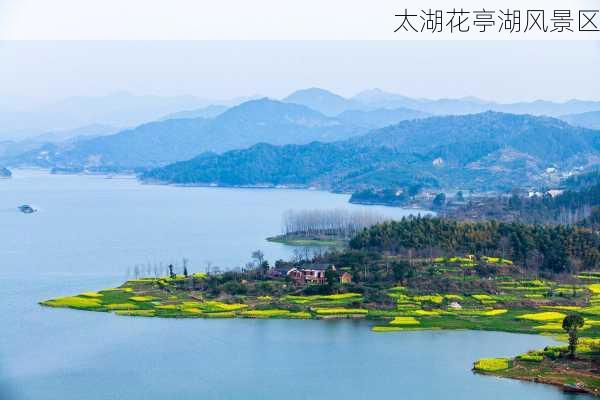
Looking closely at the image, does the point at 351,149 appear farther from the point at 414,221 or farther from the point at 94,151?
the point at 414,221

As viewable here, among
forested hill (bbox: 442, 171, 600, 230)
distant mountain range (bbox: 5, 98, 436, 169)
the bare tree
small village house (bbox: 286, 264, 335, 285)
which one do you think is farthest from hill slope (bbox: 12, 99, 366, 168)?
small village house (bbox: 286, 264, 335, 285)

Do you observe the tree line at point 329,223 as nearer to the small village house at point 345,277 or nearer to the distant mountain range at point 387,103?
the small village house at point 345,277

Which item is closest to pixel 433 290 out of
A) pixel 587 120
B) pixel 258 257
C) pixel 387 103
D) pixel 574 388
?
pixel 258 257

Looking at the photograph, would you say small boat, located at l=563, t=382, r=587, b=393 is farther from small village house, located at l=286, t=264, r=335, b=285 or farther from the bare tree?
the bare tree

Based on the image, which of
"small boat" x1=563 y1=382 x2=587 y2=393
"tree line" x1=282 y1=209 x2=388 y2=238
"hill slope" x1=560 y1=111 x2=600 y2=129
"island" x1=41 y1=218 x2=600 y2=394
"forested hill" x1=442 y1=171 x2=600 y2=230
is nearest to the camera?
"small boat" x1=563 y1=382 x2=587 y2=393

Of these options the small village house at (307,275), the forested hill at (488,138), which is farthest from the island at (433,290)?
the forested hill at (488,138)

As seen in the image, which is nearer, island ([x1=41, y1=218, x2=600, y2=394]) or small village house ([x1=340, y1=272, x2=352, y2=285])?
island ([x1=41, y1=218, x2=600, y2=394])
